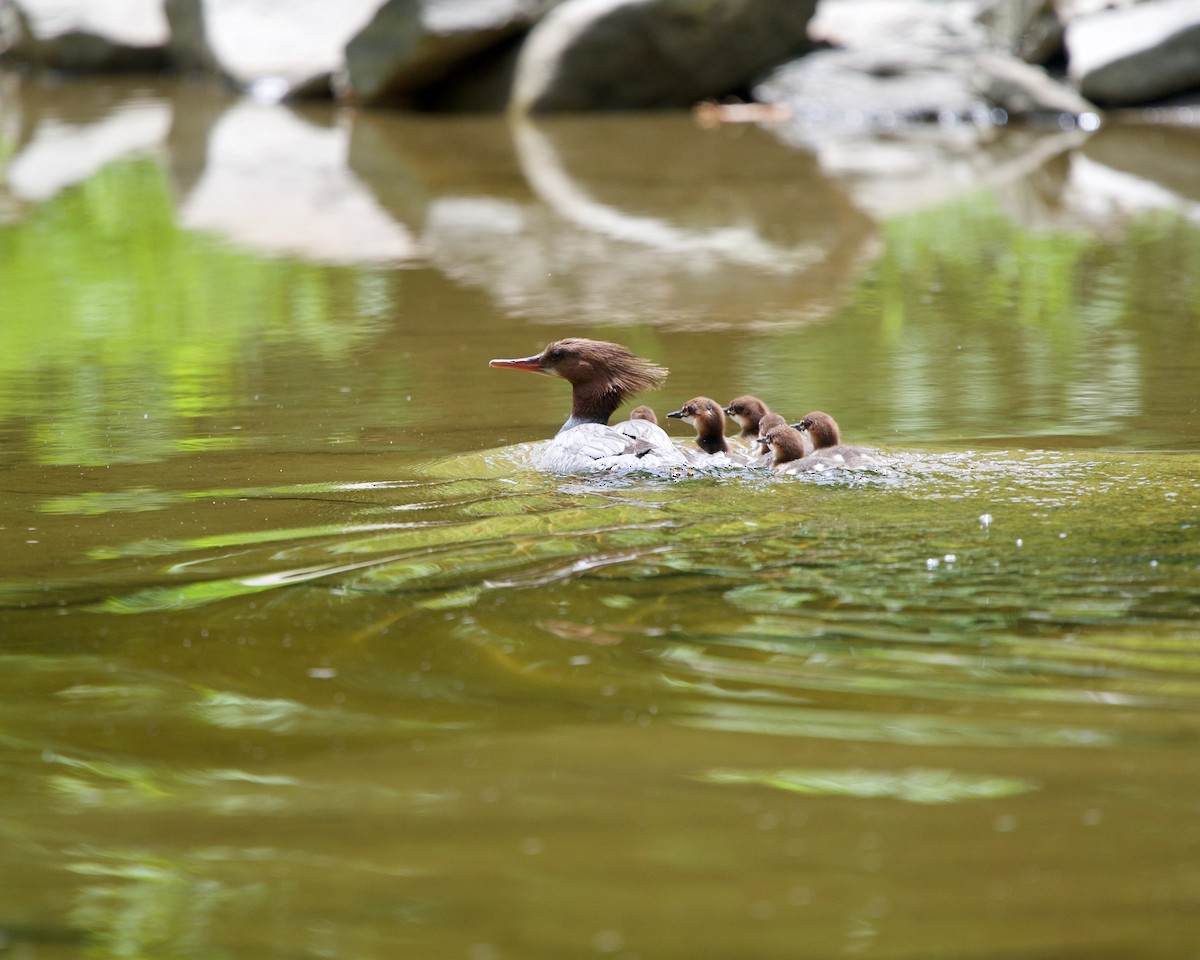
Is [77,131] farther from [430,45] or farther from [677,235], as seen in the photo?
[677,235]

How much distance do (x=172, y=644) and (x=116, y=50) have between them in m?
18.6

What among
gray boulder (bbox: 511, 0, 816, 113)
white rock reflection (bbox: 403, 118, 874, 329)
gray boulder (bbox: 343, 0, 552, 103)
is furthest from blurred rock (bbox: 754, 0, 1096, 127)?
gray boulder (bbox: 343, 0, 552, 103)

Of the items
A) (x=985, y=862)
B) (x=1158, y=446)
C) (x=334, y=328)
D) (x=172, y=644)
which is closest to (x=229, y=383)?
(x=334, y=328)

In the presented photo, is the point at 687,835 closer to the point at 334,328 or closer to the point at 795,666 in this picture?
the point at 795,666

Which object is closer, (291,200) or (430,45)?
(291,200)

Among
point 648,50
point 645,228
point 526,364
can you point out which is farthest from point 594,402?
point 648,50

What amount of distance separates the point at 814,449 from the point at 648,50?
12.0m

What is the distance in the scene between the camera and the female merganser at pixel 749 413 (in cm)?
662

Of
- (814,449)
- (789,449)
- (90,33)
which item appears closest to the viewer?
(789,449)

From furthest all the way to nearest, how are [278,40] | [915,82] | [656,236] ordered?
[278,40], [915,82], [656,236]

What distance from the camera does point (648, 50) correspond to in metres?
17.2

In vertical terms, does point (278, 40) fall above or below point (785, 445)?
above

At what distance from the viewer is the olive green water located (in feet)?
9.53

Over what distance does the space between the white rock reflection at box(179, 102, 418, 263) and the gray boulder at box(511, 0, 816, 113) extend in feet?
7.96
